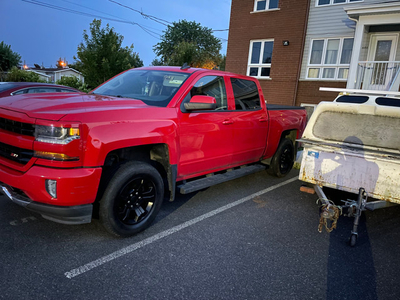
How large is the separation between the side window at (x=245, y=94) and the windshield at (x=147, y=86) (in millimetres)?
1068

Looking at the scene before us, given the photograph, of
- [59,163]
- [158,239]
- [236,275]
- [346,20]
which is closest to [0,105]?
[59,163]

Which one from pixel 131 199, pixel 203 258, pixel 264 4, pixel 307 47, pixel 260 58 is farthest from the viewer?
pixel 260 58

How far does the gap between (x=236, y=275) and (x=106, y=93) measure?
9.89 ft

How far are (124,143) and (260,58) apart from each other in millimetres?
14219

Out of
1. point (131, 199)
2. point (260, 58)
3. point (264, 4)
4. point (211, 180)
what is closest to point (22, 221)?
point (131, 199)

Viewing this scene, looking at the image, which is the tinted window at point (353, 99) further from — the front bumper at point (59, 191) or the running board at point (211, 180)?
the front bumper at point (59, 191)

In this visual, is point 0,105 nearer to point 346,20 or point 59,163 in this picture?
point 59,163

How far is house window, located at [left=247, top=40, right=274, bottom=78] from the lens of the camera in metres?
15.7

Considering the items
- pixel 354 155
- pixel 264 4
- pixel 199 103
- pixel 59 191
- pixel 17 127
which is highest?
pixel 264 4

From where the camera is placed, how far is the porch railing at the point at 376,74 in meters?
11.4

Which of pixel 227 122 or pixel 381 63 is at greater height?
pixel 381 63

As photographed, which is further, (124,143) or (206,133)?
(206,133)

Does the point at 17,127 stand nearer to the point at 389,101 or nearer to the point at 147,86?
the point at 147,86

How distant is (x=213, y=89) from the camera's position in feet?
14.9
